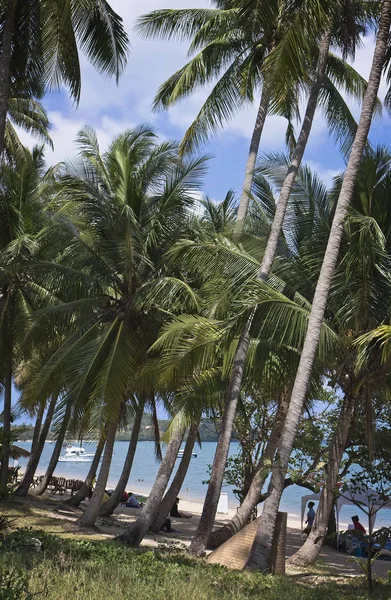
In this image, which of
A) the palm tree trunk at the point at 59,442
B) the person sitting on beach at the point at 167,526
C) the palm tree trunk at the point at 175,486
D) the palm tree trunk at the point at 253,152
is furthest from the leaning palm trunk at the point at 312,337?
the person sitting on beach at the point at 167,526

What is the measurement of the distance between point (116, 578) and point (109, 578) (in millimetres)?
89

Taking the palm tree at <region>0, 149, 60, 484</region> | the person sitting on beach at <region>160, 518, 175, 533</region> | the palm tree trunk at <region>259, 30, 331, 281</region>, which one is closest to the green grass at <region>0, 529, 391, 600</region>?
the palm tree trunk at <region>259, 30, 331, 281</region>

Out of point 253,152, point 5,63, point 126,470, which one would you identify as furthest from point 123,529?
point 5,63

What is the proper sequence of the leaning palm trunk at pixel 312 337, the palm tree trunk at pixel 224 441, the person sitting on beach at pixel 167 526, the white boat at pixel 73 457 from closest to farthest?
the leaning palm trunk at pixel 312 337 → the palm tree trunk at pixel 224 441 → the person sitting on beach at pixel 167 526 → the white boat at pixel 73 457

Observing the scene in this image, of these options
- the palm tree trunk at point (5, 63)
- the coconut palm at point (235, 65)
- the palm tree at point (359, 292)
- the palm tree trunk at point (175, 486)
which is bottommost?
the palm tree trunk at point (175, 486)

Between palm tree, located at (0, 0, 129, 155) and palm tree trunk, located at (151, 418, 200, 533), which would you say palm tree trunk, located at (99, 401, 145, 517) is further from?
palm tree, located at (0, 0, 129, 155)

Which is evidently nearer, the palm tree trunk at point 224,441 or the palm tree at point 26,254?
the palm tree trunk at point 224,441

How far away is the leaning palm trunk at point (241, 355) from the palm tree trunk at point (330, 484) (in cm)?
221

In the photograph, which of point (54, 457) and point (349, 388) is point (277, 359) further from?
point (54, 457)

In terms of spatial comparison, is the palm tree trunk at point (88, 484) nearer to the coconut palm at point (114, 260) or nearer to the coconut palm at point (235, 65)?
the coconut palm at point (114, 260)

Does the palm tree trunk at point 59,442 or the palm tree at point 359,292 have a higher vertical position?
the palm tree at point 359,292

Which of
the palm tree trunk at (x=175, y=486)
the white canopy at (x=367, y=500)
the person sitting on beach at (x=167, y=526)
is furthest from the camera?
the person sitting on beach at (x=167, y=526)

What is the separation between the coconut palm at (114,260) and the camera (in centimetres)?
1507

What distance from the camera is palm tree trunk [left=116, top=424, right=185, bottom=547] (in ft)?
45.1
